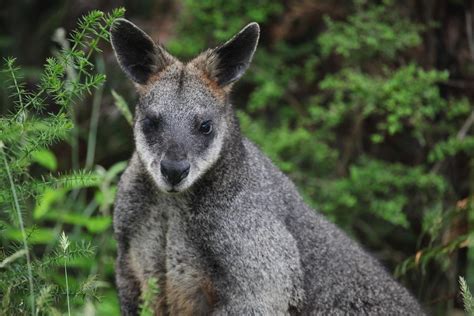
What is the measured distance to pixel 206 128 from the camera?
5.57 m

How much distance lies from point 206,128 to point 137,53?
82 centimetres

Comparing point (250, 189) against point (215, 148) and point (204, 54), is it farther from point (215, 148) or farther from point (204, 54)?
point (204, 54)

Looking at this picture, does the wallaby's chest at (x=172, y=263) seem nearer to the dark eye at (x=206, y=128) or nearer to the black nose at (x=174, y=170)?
the black nose at (x=174, y=170)

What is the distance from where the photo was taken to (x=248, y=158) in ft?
19.1

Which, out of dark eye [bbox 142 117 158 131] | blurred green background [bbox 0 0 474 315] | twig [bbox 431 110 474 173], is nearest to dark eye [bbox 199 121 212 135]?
dark eye [bbox 142 117 158 131]

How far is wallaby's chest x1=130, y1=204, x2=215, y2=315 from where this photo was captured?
17.9ft

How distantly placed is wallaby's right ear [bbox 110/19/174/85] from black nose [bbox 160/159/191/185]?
98cm

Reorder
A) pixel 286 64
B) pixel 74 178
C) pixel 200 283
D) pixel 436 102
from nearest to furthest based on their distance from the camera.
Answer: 1. pixel 74 178
2. pixel 200 283
3. pixel 436 102
4. pixel 286 64

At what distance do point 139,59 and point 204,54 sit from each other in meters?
0.52

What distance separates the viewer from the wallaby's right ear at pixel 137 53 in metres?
5.61

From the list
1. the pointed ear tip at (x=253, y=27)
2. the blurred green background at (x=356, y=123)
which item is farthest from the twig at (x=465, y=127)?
the pointed ear tip at (x=253, y=27)

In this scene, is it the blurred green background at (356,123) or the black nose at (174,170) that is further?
the blurred green background at (356,123)

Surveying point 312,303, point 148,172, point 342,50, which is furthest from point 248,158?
point 342,50

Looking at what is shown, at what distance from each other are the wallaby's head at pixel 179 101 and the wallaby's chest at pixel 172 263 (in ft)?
1.38
